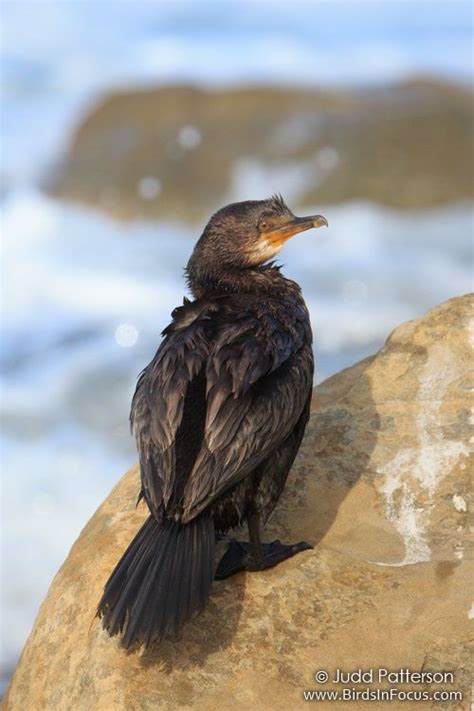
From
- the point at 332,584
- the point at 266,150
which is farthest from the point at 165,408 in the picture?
the point at 266,150

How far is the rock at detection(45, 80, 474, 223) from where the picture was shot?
13758 mm

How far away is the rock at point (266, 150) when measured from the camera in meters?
13.8

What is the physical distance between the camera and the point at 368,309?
38.1ft

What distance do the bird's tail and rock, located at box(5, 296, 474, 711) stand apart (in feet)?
0.55

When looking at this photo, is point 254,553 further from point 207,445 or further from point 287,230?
point 287,230

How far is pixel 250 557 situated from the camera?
3912mm

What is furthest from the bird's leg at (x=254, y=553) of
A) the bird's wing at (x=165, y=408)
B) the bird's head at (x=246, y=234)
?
the bird's head at (x=246, y=234)

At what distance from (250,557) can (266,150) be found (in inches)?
434

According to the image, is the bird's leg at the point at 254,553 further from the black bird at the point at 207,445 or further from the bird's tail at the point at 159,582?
the bird's tail at the point at 159,582

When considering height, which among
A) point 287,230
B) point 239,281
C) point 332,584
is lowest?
point 332,584

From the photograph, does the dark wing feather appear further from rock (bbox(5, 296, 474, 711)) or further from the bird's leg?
rock (bbox(5, 296, 474, 711))

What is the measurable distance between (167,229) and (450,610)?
32.8 feet

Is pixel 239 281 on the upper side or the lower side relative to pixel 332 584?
upper

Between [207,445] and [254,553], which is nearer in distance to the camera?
[207,445]
